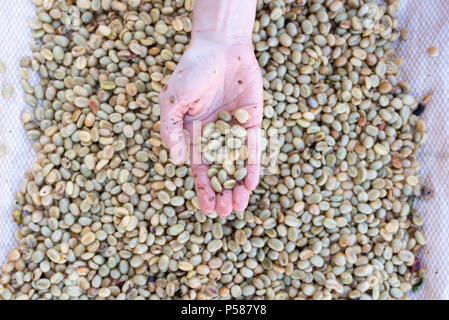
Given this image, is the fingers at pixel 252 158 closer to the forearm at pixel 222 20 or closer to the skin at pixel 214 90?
the skin at pixel 214 90

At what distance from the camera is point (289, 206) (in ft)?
4.35

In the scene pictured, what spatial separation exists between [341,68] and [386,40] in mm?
161

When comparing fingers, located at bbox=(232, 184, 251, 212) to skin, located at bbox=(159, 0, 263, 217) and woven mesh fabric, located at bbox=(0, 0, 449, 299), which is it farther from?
woven mesh fabric, located at bbox=(0, 0, 449, 299)

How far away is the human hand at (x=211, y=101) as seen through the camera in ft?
3.54

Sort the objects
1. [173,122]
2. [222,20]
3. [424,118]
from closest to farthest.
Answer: [173,122], [222,20], [424,118]

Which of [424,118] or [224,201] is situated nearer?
[224,201]

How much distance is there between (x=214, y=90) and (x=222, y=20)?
0.18 meters

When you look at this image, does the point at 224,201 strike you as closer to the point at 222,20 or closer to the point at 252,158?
the point at 252,158

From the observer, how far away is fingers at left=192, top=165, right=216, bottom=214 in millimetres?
1146

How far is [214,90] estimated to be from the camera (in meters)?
1.13

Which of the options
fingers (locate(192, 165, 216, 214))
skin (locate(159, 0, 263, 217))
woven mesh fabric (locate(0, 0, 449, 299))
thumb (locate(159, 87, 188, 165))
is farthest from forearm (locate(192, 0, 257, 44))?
woven mesh fabric (locate(0, 0, 449, 299))

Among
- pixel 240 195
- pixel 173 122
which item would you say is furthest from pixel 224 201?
pixel 173 122

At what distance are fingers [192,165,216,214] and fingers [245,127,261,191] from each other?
8 cm

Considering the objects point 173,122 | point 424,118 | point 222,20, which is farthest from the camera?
point 424,118
